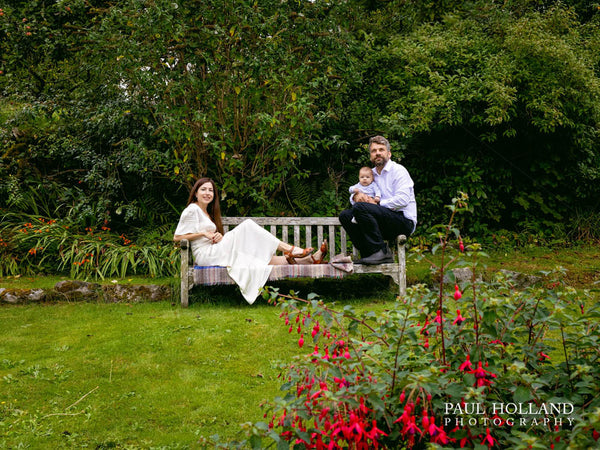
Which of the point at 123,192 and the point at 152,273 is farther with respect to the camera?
the point at 123,192

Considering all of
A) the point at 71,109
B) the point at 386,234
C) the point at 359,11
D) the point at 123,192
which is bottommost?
the point at 386,234

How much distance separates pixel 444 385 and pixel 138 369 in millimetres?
2631

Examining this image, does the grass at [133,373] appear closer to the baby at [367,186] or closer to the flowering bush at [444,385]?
the flowering bush at [444,385]

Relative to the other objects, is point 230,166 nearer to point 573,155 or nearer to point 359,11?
point 359,11

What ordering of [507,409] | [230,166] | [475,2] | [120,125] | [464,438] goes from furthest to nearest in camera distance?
[475,2] → [120,125] → [230,166] → [507,409] → [464,438]

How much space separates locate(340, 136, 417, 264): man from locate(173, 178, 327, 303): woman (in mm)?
464

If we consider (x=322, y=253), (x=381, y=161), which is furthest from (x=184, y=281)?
(x=381, y=161)

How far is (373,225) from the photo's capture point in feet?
17.7

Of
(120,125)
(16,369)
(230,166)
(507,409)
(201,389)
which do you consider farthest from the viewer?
(120,125)

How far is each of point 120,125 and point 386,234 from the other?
434cm

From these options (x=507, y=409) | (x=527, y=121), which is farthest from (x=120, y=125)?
(x=507, y=409)

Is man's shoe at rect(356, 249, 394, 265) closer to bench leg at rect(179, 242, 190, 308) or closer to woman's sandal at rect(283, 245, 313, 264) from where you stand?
woman's sandal at rect(283, 245, 313, 264)

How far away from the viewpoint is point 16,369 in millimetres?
3459

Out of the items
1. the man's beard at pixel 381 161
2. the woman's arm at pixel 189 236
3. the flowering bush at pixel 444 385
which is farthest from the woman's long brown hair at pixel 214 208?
the flowering bush at pixel 444 385
